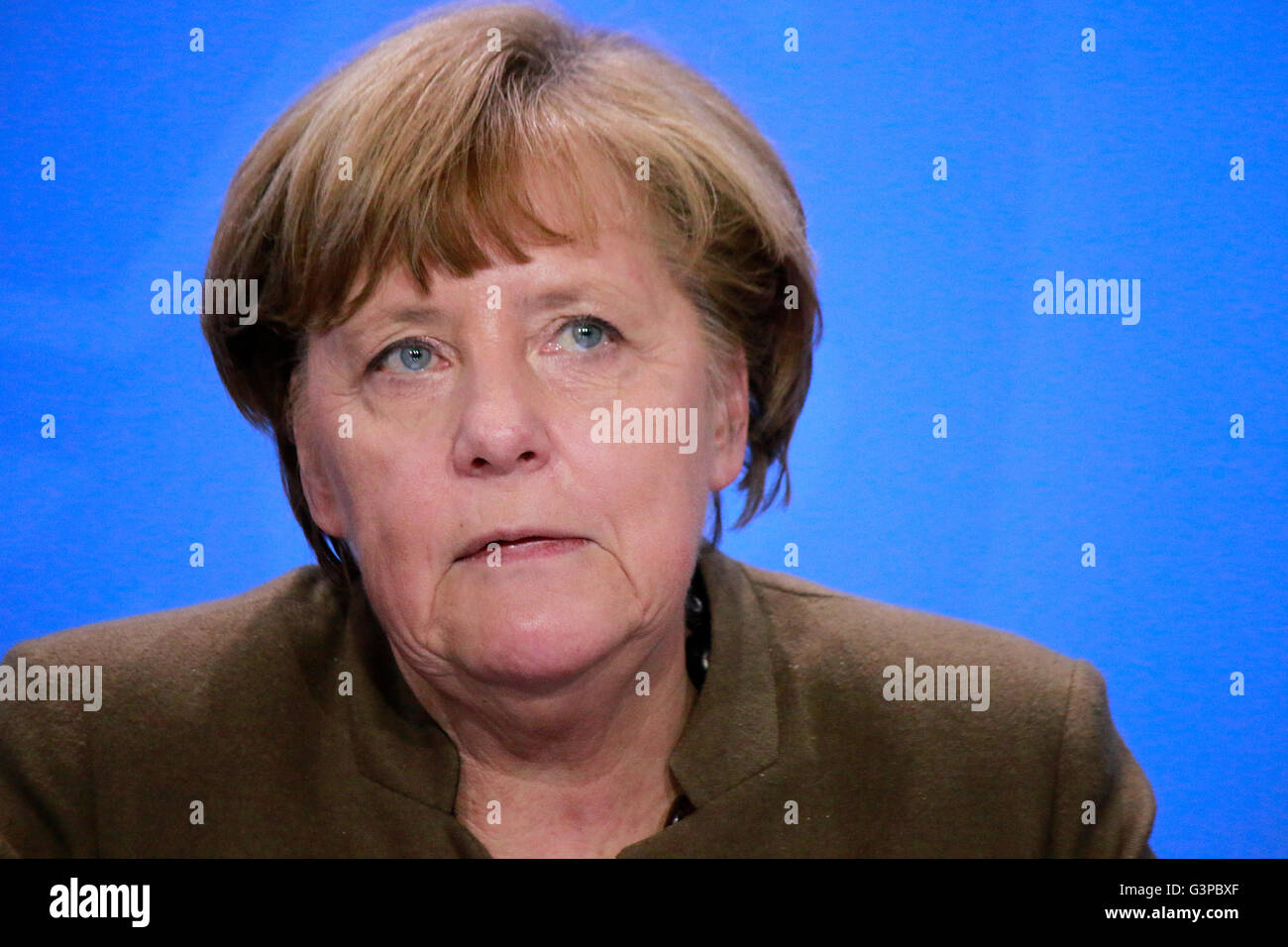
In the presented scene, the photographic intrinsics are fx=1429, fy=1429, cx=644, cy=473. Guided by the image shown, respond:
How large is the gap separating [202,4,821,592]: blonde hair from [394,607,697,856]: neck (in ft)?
1.50

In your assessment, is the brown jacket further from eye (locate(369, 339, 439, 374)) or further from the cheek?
eye (locate(369, 339, 439, 374))

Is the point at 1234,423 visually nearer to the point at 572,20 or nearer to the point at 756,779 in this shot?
the point at 756,779

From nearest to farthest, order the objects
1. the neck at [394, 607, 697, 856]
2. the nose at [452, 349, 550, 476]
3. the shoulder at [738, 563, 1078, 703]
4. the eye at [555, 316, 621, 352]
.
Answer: the nose at [452, 349, 550, 476] → the eye at [555, 316, 621, 352] → the neck at [394, 607, 697, 856] → the shoulder at [738, 563, 1078, 703]

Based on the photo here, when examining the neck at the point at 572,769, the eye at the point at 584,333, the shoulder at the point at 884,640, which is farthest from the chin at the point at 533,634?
the shoulder at the point at 884,640

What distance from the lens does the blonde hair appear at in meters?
1.66

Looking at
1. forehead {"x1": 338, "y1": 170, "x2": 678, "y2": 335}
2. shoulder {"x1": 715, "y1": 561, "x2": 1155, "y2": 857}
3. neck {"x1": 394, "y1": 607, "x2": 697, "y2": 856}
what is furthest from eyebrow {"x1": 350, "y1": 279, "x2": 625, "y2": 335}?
shoulder {"x1": 715, "y1": 561, "x2": 1155, "y2": 857}

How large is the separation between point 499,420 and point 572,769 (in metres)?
0.50

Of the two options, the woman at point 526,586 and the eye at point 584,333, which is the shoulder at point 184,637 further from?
the eye at point 584,333

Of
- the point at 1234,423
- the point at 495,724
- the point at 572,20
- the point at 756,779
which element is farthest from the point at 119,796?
the point at 1234,423

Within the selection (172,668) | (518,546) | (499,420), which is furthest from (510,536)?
(172,668)

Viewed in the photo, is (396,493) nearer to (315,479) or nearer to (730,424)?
(315,479)

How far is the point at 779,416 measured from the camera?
2.07m

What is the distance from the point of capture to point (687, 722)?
75.4 inches

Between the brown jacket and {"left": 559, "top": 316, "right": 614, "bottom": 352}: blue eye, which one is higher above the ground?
{"left": 559, "top": 316, "right": 614, "bottom": 352}: blue eye
